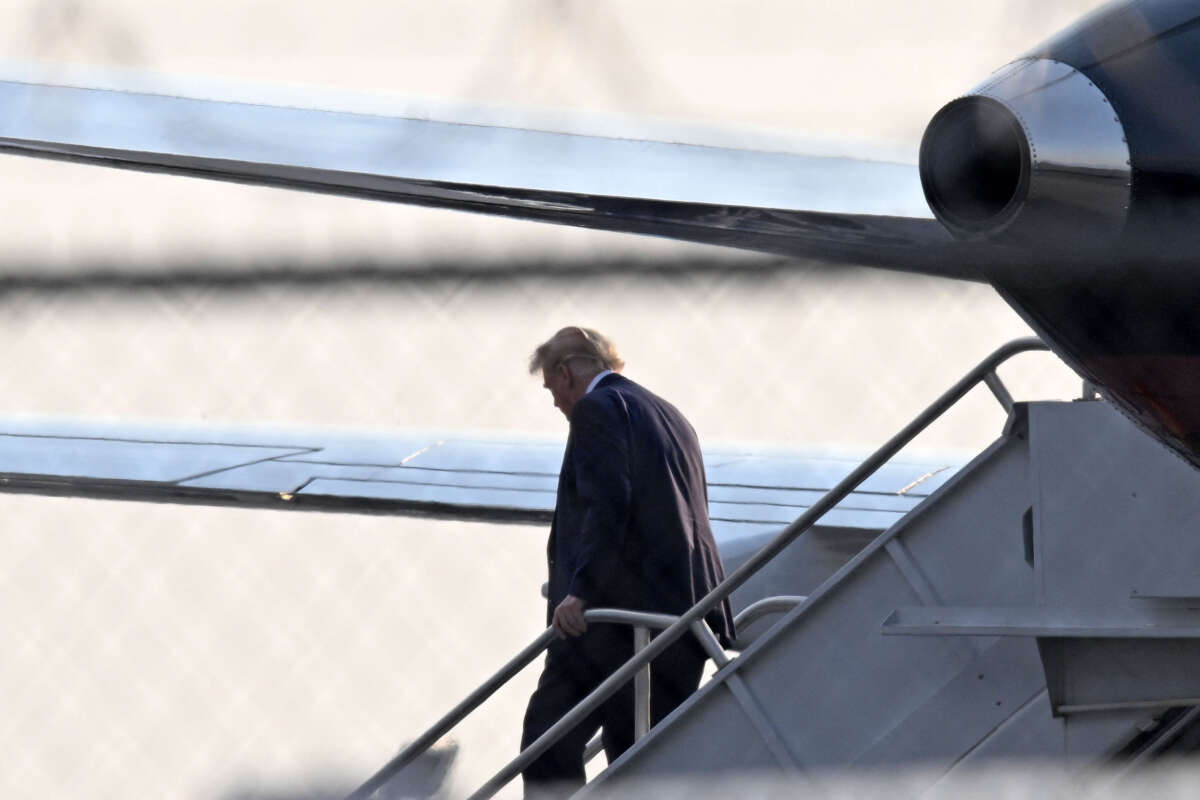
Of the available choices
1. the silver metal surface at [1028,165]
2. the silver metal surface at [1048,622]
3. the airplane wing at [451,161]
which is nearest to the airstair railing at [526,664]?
the silver metal surface at [1048,622]

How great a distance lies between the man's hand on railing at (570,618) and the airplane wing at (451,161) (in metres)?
2.12

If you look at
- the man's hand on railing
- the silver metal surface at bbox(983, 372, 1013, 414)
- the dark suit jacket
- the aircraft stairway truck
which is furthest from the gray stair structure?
the dark suit jacket

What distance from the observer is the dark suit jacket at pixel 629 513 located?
4652 mm

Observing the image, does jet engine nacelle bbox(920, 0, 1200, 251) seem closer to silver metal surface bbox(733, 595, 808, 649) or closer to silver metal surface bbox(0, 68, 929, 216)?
silver metal surface bbox(0, 68, 929, 216)

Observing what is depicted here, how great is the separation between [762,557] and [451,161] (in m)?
2.14

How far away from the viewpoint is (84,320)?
231cm

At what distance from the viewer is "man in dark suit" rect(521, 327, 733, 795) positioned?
15.3 ft

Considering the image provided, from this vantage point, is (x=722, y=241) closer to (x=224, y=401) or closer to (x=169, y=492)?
(x=224, y=401)

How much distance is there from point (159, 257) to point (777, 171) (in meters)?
0.96

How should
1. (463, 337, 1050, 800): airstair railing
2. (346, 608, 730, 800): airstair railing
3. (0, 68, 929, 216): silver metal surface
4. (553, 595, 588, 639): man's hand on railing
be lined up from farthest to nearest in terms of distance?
(553, 595, 588, 639): man's hand on railing → (346, 608, 730, 800): airstair railing → (463, 337, 1050, 800): airstair railing → (0, 68, 929, 216): silver metal surface

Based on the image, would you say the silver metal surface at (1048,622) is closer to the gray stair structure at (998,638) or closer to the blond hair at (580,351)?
the gray stair structure at (998,638)

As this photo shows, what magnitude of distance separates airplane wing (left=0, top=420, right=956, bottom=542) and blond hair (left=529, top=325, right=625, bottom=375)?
1898 millimetres

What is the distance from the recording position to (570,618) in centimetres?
456

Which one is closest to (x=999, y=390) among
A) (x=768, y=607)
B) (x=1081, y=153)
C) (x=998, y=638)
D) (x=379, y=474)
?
(x=998, y=638)
